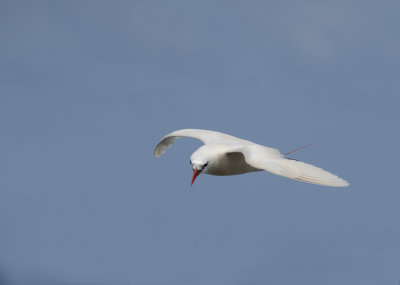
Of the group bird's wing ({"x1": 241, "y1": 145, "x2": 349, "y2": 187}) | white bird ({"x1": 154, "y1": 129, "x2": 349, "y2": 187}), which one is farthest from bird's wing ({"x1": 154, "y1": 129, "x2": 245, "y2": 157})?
bird's wing ({"x1": 241, "y1": 145, "x2": 349, "y2": 187})

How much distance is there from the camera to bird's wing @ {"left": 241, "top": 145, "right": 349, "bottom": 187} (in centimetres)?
1109

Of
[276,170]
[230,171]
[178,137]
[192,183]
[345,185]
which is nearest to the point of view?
[345,185]

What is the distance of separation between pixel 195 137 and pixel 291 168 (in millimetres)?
4657

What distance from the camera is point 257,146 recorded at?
13633 mm

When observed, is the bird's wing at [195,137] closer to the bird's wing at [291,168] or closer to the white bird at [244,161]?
the white bird at [244,161]

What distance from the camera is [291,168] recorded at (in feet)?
38.4

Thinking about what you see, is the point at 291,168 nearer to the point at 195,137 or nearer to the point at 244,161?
the point at 244,161

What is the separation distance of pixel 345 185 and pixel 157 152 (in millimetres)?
7736

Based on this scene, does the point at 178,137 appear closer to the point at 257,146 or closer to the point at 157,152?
the point at 157,152

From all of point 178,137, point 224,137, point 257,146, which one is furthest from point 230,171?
point 178,137

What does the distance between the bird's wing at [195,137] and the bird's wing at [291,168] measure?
7.91 feet

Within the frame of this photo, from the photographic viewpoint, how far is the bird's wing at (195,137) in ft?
50.5

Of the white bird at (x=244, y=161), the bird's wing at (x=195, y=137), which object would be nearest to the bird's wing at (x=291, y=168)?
the white bird at (x=244, y=161)

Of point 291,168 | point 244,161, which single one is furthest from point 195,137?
point 291,168
